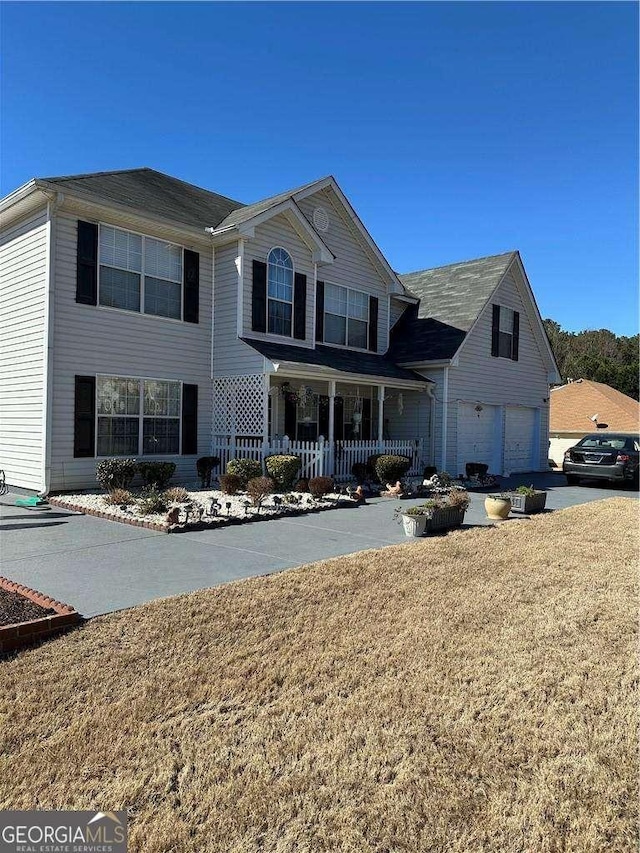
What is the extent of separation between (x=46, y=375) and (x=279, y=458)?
518 cm

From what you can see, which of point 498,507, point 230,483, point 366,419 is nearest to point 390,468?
point 498,507

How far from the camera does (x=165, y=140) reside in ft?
47.1

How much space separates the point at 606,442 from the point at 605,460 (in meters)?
1.14

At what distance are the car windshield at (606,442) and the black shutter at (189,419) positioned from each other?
39.2ft

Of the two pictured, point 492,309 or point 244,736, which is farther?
point 492,309

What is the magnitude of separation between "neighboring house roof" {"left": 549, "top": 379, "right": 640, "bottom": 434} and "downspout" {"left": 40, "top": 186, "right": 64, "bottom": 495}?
26.9 m

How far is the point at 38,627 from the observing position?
4.35m

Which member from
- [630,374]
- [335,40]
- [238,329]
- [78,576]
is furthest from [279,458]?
[630,374]

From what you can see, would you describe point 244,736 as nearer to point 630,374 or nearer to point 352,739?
point 352,739

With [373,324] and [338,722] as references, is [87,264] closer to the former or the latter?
[373,324]

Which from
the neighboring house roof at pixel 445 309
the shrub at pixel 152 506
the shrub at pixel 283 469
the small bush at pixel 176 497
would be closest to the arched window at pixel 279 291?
the shrub at pixel 283 469

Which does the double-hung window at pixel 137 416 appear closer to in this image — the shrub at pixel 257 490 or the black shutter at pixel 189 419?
the black shutter at pixel 189 419

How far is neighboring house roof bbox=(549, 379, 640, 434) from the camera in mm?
30703

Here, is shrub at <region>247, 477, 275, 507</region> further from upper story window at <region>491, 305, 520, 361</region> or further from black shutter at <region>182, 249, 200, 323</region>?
upper story window at <region>491, 305, 520, 361</region>
